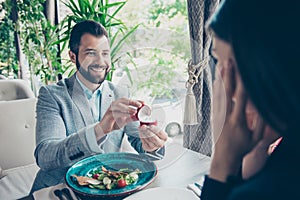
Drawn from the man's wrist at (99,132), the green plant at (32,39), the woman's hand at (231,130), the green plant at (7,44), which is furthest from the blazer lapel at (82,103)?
the green plant at (7,44)

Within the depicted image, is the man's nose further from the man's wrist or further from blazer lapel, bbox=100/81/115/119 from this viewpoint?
the man's wrist

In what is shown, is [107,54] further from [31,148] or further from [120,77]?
[31,148]

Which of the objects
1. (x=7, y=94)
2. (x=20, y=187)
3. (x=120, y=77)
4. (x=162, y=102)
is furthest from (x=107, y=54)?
→ (x=7, y=94)

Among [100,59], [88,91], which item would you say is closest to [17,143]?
[88,91]

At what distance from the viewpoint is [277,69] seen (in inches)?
11.6

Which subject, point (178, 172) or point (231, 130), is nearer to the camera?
point (231, 130)

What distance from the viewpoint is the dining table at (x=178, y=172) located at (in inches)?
27.7

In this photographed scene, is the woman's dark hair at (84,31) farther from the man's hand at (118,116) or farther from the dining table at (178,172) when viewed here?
the dining table at (178,172)

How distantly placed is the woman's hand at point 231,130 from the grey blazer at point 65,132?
0.37 m

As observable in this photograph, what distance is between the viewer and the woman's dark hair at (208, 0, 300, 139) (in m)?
0.29

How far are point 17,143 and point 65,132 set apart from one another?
523 mm

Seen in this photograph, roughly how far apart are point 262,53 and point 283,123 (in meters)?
0.08

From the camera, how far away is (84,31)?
87 centimetres

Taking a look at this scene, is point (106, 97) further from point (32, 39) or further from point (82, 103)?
point (32, 39)
